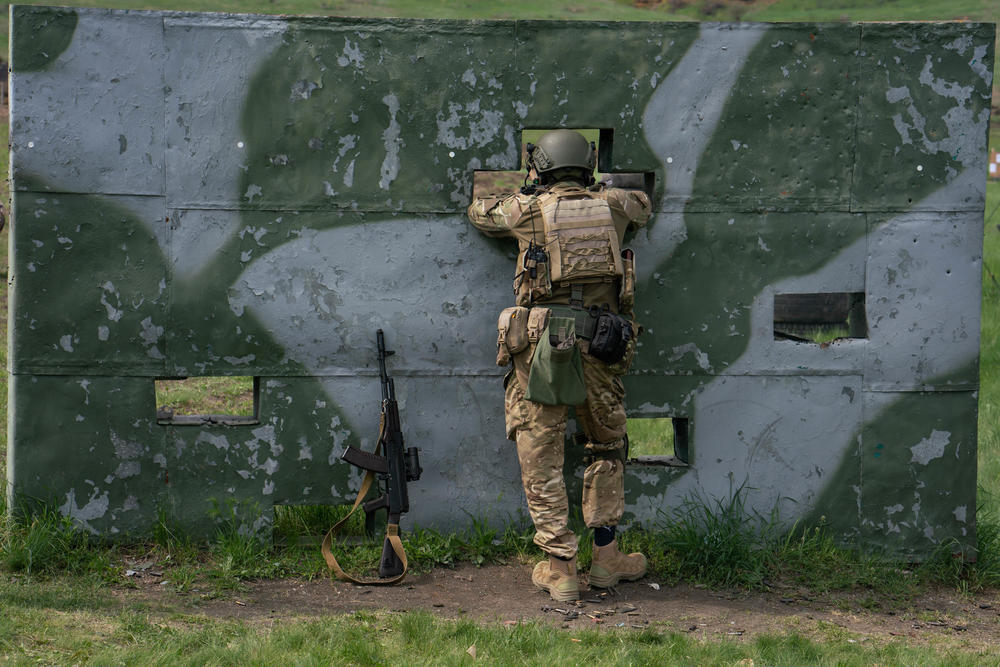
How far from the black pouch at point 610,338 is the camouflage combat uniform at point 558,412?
2.6 inches

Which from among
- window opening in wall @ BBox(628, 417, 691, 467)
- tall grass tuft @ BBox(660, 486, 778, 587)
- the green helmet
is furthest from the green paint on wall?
tall grass tuft @ BBox(660, 486, 778, 587)

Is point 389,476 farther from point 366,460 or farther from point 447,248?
point 447,248

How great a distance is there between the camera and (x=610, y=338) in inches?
182

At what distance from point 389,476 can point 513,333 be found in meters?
0.93

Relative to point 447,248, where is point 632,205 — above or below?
above

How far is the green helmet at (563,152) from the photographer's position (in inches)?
186

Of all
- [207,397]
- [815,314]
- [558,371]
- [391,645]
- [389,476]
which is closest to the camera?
[391,645]

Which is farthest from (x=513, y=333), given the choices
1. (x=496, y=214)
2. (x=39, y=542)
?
(x=39, y=542)

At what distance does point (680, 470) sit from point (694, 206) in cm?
134

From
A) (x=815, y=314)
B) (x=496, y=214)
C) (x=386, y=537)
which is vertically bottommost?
(x=386, y=537)

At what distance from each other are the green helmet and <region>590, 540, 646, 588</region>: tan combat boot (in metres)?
1.81

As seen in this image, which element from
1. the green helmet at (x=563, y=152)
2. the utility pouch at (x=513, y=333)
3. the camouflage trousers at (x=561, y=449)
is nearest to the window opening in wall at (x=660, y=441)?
the camouflage trousers at (x=561, y=449)

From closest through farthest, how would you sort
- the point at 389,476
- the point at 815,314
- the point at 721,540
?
the point at 389,476 → the point at 721,540 → the point at 815,314

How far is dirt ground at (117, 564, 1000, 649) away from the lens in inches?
174
